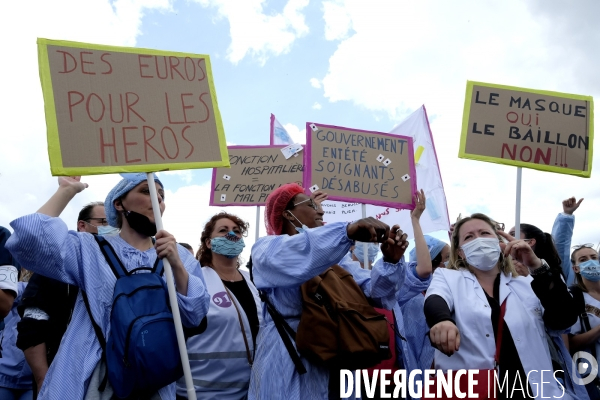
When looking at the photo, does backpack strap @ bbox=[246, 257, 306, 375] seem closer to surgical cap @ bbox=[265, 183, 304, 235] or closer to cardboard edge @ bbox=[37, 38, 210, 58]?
surgical cap @ bbox=[265, 183, 304, 235]

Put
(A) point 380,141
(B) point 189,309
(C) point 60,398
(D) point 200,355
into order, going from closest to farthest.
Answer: (C) point 60,398 → (B) point 189,309 → (D) point 200,355 → (A) point 380,141

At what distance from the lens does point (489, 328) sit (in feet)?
10.9

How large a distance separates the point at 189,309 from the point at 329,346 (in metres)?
0.77

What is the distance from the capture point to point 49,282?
9.96ft

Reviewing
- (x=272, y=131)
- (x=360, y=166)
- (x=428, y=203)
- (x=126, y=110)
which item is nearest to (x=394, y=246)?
(x=126, y=110)

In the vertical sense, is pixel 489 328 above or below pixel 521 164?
below

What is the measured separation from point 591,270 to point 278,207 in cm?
285

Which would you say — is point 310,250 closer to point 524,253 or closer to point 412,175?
point 524,253

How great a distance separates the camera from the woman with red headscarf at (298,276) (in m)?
2.94

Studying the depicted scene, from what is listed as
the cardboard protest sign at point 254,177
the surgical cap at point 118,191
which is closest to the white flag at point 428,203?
the cardboard protest sign at point 254,177

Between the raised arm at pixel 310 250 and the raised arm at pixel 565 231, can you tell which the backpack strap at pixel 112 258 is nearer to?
the raised arm at pixel 310 250

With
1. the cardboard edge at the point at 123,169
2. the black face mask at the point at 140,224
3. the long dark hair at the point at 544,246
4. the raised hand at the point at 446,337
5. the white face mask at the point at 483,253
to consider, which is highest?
the cardboard edge at the point at 123,169

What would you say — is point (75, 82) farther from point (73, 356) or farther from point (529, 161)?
point (529, 161)

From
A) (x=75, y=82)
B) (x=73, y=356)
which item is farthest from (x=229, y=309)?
(x=75, y=82)
